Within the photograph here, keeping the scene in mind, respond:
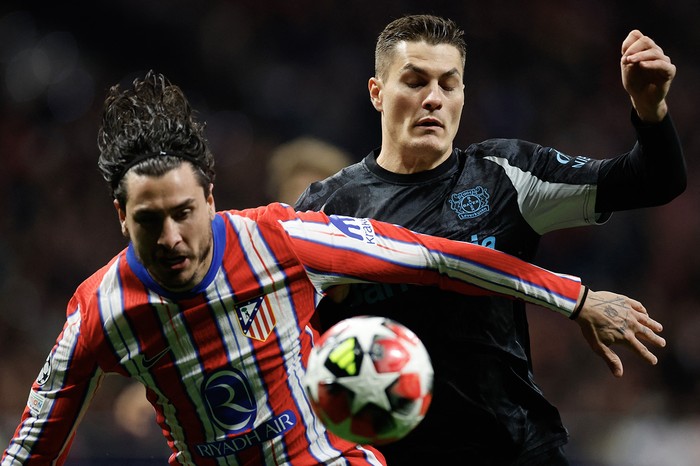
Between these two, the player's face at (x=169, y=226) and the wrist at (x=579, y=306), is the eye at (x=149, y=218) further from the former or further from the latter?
the wrist at (x=579, y=306)

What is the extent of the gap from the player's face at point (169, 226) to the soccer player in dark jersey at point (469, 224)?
68 centimetres

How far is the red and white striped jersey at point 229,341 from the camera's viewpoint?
294 cm

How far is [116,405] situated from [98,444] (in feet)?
6.97

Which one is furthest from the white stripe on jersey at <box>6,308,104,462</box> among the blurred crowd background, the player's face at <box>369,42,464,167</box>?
the blurred crowd background

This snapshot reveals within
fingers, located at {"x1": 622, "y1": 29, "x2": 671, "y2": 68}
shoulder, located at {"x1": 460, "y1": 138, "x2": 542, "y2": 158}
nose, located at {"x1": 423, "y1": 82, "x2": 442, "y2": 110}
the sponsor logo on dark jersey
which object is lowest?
the sponsor logo on dark jersey

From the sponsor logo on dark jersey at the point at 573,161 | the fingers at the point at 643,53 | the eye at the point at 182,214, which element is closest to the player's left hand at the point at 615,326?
the sponsor logo on dark jersey at the point at 573,161

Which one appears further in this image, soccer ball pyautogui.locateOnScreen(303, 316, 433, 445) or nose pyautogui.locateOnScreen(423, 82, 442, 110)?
nose pyautogui.locateOnScreen(423, 82, 442, 110)

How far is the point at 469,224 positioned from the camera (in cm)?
342

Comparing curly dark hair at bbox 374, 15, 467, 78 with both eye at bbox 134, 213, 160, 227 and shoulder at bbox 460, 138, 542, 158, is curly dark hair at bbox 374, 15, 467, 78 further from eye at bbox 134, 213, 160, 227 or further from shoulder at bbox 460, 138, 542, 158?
eye at bbox 134, 213, 160, 227

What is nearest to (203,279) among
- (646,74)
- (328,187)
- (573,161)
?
(328,187)

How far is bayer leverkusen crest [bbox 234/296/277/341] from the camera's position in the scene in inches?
117

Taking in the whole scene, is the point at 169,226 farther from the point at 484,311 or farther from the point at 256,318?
the point at 484,311

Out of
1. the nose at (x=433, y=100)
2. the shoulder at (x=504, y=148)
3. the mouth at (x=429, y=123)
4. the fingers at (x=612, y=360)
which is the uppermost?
the nose at (x=433, y=100)

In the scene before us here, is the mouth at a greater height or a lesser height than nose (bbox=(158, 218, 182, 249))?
greater
